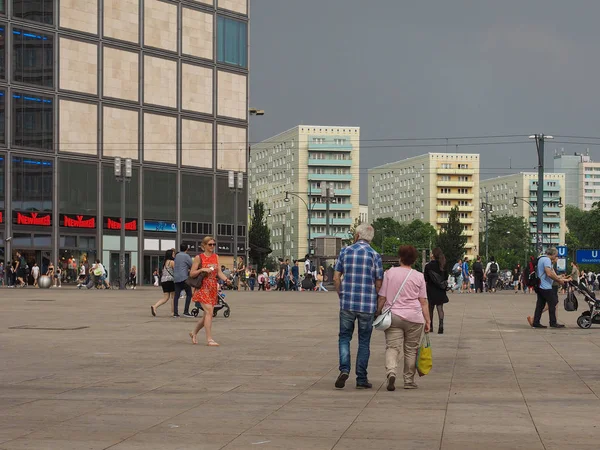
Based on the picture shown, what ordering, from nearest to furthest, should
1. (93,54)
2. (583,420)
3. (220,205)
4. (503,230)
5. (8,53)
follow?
(583,420)
(8,53)
(93,54)
(220,205)
(503,230)

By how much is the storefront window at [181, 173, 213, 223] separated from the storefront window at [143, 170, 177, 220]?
86 centimetres

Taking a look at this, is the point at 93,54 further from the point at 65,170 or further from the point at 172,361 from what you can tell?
the point at 172,361

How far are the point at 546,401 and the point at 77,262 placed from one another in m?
64.1

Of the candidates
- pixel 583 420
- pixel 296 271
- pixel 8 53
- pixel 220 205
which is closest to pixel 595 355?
pixel 583 420

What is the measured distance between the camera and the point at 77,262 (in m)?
72.1

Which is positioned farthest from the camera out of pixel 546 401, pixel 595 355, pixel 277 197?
pixel 277 197

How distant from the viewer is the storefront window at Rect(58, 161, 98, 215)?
232ft

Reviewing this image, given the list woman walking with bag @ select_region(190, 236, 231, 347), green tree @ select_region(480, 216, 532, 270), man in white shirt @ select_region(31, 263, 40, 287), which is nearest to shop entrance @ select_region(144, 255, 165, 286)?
man in white shirt @ select_region(31, 263, 40, 287)

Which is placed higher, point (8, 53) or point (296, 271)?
point (8, 53)

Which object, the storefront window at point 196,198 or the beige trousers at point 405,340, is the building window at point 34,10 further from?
the beige trousers at point 405,340

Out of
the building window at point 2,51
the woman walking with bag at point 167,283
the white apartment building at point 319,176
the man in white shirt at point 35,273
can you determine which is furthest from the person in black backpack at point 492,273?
the white apartment building at point 319,176

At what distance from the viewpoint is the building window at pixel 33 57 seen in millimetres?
68438

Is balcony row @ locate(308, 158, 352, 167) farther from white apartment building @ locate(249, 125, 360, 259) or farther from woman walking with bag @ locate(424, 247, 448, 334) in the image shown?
woman walking with bag @ locate(424, 247, 448, 334)

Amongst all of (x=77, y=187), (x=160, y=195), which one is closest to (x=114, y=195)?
(x=77, y=187)
